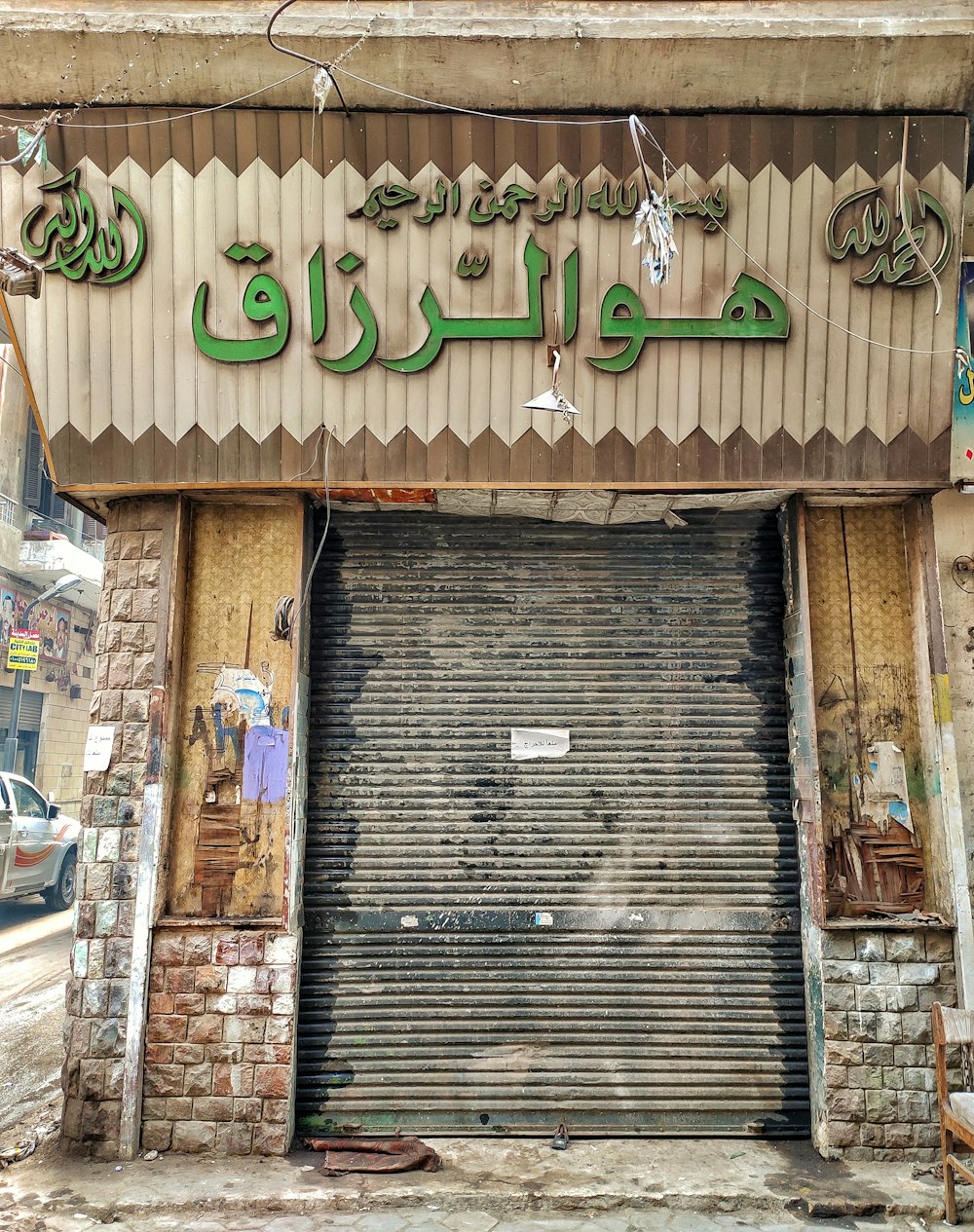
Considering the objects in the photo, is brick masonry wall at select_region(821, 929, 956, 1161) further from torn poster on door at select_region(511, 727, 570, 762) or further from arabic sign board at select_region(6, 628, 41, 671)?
arabic sign board at select_region(6, 628, 41, 671)

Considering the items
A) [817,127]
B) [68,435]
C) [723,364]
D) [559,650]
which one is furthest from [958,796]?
[68,435]

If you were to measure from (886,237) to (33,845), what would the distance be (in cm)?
1173

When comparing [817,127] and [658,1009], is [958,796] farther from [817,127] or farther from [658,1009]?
[817,127]

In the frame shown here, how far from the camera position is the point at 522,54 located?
5.05 meters

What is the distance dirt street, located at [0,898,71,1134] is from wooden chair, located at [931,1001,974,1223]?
5137 mm

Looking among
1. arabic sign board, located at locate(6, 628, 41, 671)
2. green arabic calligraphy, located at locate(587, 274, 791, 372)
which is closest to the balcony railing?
arabic sign board, located at locate(6, 628, 41, 671)

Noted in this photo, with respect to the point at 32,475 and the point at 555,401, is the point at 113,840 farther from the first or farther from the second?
the point at 32,475

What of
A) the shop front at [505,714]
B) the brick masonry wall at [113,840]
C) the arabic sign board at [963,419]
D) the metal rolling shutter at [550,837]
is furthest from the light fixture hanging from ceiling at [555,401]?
the brick masonry wall at [113,840]

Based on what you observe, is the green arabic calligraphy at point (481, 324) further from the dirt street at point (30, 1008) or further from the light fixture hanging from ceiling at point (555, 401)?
the dirt street at point (30, 1008)

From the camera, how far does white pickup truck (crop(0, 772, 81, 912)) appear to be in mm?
11500

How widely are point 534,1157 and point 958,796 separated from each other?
310 centimetres

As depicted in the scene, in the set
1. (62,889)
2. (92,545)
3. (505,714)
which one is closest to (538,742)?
(505,714)

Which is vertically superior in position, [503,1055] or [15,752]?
[15,752]

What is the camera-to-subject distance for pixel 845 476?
5.36m
